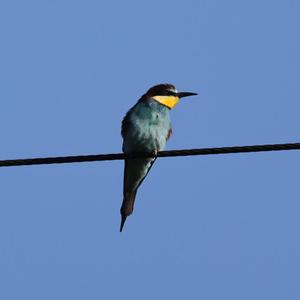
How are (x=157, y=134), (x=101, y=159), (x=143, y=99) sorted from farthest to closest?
1. (x=143, y=99)
2. (x=157, y=134)
3. (x=101, y=159)

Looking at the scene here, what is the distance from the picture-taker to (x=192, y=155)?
3758 millimetres

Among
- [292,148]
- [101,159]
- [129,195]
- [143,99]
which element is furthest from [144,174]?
[292,148]

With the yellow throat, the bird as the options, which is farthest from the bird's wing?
the yellow throat

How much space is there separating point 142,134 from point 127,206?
22.0 inches

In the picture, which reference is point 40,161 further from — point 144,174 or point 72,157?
point 144,174

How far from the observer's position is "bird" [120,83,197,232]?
519cm

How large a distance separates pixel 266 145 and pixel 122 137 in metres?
1.98

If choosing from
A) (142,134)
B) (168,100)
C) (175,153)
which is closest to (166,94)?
(168,100)

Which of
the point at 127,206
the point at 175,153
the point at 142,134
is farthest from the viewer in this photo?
the point at 127,206

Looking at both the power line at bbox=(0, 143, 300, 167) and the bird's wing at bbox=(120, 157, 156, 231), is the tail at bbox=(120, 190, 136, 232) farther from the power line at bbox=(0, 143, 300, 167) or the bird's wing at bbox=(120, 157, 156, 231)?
the power line at bbox=(0, 143, 300, 167)

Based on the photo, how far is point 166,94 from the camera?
224 inches

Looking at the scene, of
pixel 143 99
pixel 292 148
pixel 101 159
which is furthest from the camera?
pixel 143 99

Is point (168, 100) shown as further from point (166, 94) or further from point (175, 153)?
point (175, 153)

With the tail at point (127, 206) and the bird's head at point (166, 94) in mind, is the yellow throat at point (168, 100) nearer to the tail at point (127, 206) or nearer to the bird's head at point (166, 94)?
the bird's head at point (166, 94)
